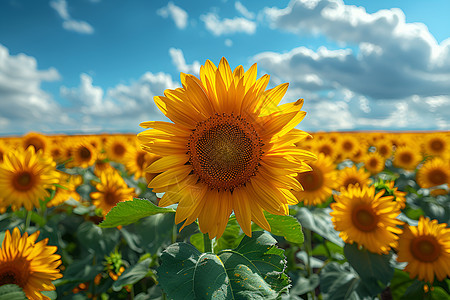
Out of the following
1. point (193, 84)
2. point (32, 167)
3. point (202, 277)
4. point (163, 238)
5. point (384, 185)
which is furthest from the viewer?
point (32, 167)

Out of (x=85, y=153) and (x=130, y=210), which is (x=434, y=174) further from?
(x=85, y=153)

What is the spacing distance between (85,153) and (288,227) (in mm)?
5363

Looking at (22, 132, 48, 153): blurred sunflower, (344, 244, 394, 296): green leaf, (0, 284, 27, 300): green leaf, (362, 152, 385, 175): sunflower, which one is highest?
(22, 132, 48, 153): blurred sunflower

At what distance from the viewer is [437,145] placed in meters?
8.32

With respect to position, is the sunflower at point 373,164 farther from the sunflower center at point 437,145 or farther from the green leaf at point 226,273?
the green leaf at point 226,273

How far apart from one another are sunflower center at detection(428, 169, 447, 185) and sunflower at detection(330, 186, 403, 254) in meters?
3.47

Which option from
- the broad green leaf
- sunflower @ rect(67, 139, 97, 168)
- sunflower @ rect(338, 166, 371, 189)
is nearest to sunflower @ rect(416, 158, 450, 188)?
sunflower @ rect(338, 166, 371, 189)

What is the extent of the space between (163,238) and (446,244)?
8.36ft

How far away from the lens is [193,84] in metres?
1.39

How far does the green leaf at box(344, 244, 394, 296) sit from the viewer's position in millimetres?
2566

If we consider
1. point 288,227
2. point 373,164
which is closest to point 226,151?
point 288,227

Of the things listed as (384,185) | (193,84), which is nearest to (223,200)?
(193,84)

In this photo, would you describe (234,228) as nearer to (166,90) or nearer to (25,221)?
(166,90)

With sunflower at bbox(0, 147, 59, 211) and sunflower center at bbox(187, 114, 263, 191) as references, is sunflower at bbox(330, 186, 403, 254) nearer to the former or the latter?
sunflower center at bbox(187, 114, 263, 191)
